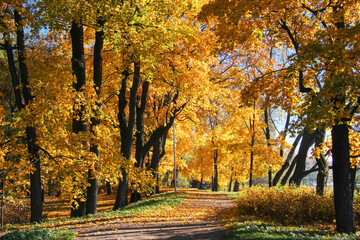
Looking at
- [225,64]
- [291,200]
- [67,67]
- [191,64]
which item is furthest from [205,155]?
[67,67]

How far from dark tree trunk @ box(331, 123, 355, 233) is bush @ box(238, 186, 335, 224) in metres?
A: 2.00

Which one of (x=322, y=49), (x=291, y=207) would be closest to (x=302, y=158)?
(x=291, y=207)

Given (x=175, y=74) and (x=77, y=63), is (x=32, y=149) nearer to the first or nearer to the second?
(x=77, y=63)

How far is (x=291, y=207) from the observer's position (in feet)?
35.1

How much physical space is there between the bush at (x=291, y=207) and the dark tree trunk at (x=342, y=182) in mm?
2001

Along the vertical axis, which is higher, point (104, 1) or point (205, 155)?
point (104, 1)

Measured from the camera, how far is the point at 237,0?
8531 mm

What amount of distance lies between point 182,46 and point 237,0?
7.26 m

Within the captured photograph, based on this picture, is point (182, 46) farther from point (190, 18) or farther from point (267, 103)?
point (267, 103)

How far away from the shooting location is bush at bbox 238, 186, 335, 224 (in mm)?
10688

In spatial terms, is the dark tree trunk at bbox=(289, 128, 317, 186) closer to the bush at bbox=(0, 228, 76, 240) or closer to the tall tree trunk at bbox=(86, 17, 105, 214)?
the tall tree trunk at bbox=(86, 17, 105, 214)

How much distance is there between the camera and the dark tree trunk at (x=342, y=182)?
8.52 metres

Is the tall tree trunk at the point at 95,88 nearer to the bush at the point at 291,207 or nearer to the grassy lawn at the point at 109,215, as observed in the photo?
the grassy lawn at the point at 109,215

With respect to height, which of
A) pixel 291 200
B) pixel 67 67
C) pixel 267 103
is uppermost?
pixel 67 67
